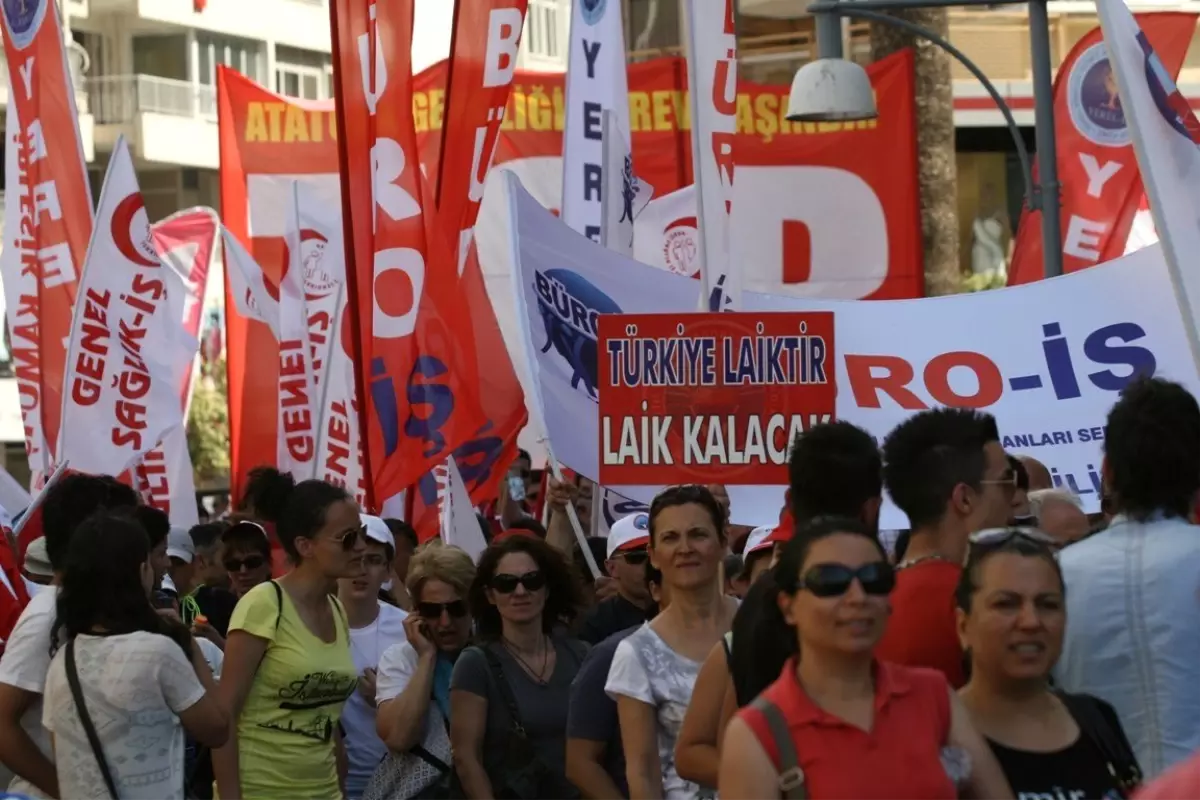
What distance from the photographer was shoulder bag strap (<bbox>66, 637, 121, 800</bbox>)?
596 cm

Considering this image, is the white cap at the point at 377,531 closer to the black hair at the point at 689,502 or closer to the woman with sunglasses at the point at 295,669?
the woman with sunglasses at the point at 295,669

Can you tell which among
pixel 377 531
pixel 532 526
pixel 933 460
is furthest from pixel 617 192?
pixel 933 460

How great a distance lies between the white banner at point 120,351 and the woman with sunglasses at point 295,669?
5694mm

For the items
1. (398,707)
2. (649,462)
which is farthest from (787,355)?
(398,707)

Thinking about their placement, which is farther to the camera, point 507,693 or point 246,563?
point 246,563

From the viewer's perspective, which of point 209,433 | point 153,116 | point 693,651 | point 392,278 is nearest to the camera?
point 693,651

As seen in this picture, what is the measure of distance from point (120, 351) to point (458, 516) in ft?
9.78

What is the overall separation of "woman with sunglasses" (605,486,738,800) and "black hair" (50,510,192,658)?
122 centimetres

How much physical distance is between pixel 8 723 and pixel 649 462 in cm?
268

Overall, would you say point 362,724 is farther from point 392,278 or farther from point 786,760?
point 786,760

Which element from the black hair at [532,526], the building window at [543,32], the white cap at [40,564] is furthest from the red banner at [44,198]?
the building window at [543,32]

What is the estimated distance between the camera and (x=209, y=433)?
140 ft

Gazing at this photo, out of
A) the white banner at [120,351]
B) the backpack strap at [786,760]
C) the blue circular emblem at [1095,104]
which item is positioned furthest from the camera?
the blue circular emblem at [1095,104]

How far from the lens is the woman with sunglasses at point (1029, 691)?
4.36m
